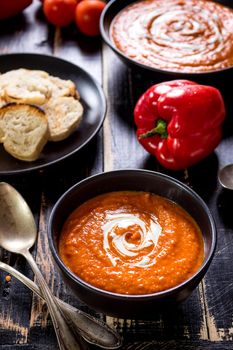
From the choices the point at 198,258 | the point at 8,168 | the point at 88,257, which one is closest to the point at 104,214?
the point at 88,257

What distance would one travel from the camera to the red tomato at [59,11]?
3564 millimetres

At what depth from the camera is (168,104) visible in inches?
104

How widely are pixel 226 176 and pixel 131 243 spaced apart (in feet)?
2.48

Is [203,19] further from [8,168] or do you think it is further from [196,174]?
[8,168]

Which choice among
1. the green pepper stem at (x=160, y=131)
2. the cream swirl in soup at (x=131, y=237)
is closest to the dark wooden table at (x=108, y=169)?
the green pepper stem at (x=160, y=131)

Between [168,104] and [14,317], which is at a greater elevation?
[168,104]

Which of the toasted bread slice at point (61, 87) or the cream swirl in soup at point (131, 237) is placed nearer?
the cream swirl in soup at point (131, 237)

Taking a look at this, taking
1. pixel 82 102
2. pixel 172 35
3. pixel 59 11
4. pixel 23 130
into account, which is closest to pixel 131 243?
pixel 23 130

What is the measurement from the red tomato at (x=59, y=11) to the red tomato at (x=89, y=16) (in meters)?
0.06

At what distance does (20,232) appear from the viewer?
2.32 metres

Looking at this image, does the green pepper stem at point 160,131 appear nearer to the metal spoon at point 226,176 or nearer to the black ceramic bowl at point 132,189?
the metal spoon at point 226,176

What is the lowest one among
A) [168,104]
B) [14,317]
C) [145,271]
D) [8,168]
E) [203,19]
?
[14,317]

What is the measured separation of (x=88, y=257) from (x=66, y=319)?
0.23 m

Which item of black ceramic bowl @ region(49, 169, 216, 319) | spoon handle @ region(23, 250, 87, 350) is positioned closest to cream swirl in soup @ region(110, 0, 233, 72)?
black ceramic bowl @ region(49, 169, 216, 319)
